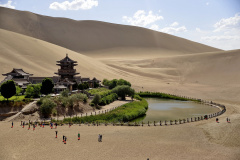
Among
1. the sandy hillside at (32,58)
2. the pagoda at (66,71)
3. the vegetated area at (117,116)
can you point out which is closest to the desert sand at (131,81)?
the sandy hillside at (32,58)

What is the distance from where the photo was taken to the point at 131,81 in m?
85.8

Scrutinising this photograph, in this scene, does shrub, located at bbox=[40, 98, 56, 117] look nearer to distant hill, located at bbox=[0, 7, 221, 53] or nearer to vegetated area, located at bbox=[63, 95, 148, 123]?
vegetated area, located at bbox=[63, 95, 148, 123]

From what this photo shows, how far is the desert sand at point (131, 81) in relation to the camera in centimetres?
2245

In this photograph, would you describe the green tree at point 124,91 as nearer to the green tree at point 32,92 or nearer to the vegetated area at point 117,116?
the vegetated area at point 117,116

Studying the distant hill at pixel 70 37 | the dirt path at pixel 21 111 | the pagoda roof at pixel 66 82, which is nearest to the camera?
the dirt path at pixel 21 111

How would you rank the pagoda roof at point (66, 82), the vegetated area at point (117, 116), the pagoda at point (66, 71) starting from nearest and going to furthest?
the vegetated area at point (117, 116) < the pagoda roof at point (66, 82) < the pagoda at point (66, 71)

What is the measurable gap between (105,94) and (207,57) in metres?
82.8

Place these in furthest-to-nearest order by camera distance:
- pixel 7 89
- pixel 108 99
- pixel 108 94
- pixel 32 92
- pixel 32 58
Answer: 1. pixel 32 58
2. pixel 108 94
3. pixel 108 99
4. pixel 32 92
5. pixel 7 89

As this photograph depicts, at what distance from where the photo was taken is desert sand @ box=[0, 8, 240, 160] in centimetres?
2245

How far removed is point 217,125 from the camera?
31.8 m

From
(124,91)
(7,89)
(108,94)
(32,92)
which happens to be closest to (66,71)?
(108,94)

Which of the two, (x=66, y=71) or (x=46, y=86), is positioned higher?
(x=66, y=71)

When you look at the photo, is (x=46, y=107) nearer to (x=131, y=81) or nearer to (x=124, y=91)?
(x=124, y=91)

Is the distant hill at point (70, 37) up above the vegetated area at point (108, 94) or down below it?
above
